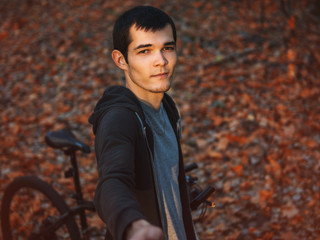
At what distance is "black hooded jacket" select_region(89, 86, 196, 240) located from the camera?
106cm

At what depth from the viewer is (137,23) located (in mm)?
1572

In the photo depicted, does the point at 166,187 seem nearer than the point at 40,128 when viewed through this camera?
Yes

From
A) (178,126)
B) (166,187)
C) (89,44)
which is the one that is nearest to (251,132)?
(178,126)

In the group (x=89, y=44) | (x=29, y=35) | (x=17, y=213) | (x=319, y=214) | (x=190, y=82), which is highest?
(x=29, y=35)

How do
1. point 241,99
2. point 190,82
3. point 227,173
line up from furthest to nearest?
point 190,82
point 241,99
point 227,173

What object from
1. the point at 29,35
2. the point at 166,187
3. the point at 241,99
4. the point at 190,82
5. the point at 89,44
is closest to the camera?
the point at 166,187

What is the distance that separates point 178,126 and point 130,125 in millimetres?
626

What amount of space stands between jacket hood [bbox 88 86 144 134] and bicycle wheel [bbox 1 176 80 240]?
155 centimetres

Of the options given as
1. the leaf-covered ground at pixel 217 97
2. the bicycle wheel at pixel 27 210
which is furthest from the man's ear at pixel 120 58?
the leaf-covered ground at pixel 217 97

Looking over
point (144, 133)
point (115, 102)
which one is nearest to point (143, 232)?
point (144, 133)

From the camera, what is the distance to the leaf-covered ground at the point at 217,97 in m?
3.91

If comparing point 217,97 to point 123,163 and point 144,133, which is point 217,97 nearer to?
point 144,133

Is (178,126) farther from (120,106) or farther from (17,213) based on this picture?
(17,213)

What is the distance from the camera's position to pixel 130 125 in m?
1.38
